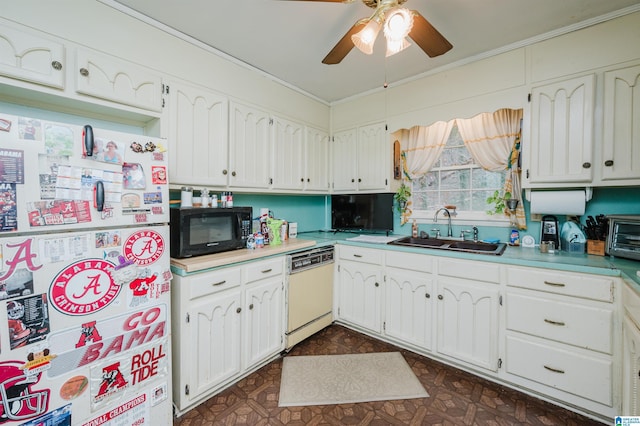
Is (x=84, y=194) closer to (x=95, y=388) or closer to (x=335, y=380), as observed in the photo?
(x=95, y=388)

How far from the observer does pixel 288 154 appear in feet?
9.20

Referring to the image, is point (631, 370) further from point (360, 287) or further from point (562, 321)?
point (360, 287)

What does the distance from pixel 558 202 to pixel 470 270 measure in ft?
2.85

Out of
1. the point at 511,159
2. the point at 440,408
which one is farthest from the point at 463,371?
the point at 511,159

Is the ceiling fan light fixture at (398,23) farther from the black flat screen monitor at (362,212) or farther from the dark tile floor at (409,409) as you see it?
the dark tile floor at (409,409)

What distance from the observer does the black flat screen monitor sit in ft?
9.73

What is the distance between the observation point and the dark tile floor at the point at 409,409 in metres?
1.59

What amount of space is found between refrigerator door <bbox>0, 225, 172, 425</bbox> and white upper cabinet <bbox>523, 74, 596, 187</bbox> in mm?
2714

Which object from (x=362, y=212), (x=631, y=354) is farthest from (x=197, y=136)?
(x=631, y=354)

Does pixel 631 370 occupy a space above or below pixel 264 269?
below

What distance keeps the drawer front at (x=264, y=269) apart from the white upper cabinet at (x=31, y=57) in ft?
5.13

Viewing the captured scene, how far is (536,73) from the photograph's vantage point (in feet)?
6.68

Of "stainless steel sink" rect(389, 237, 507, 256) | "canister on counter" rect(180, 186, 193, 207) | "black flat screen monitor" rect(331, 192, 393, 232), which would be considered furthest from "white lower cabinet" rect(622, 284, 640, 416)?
"canister on counter" rect(180, 186, 193, 207)

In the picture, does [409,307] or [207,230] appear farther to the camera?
[409,307]
